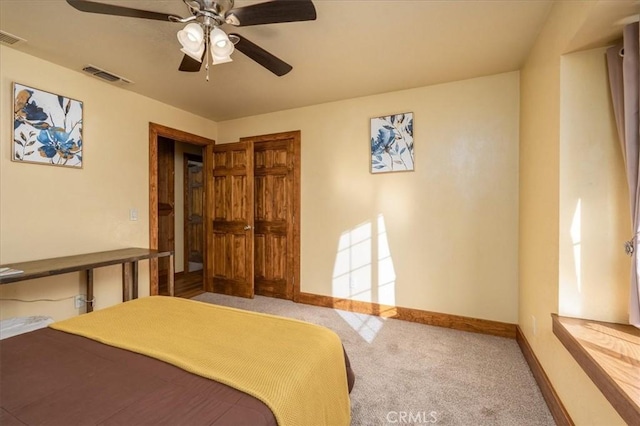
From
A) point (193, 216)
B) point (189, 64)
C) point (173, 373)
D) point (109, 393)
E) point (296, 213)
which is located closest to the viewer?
point (109, 393)

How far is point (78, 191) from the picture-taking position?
8.76 ft

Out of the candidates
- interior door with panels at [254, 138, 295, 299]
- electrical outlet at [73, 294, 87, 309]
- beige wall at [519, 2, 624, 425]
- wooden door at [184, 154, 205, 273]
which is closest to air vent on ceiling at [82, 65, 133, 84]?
interior door with panels at [254, 138, 295, 299]

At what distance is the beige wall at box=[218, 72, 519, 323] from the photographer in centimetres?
268

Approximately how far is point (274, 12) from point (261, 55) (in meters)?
0.42

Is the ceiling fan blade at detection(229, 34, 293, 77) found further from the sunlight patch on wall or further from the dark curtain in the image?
the sunlight patch on wall

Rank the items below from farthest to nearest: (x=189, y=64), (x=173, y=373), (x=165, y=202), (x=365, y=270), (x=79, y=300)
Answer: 1. (x=165, y=202)
2. (x=365, y=270)
3. (x=79, y=300)
4. (x=189, y=64)
5. (x=173, y=373)

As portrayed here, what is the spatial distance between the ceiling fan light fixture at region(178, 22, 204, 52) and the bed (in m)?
1.54

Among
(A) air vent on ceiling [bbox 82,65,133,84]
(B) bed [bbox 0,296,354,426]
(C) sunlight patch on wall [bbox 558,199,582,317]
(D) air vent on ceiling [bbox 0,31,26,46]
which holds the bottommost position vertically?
(B) bed [bbox 0,296,354,426]

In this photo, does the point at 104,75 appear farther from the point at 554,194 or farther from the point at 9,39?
the point at 554,194

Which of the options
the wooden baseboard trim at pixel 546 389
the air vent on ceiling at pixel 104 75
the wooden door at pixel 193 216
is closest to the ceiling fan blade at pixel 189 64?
the air vent on ceiling at pixel 104 75

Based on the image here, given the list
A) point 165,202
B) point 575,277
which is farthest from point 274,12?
point 165,202

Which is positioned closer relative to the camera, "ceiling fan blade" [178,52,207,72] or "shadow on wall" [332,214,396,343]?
"ceiling fan blade" [178,52,207,72]

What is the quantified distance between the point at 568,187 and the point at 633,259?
17.6 inches

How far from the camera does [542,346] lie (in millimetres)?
1872
